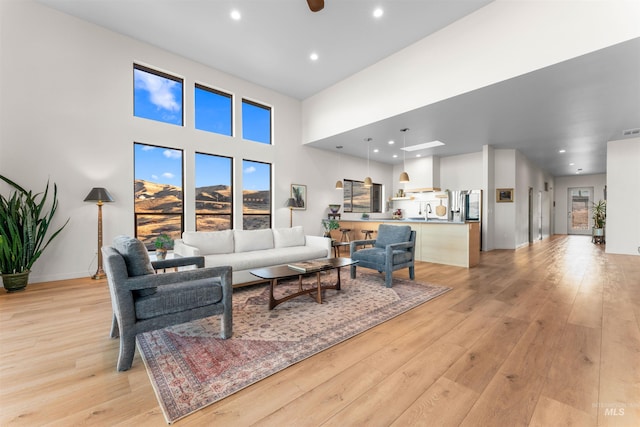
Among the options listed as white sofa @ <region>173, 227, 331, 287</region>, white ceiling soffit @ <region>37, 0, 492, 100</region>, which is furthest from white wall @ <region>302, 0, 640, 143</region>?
white sofa @ <region>173, 227, 331, 287</region>

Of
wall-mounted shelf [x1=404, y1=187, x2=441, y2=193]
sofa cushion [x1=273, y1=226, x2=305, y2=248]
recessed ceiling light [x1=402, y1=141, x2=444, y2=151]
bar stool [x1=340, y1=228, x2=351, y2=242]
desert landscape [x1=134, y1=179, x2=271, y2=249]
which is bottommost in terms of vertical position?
bar stool [x1=340, y1=228, x2=351, y2=242]

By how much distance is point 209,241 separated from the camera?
13.4ft

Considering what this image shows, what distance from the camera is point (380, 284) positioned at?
4.03 meters

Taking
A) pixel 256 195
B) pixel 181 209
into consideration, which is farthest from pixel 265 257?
pixel 256 195

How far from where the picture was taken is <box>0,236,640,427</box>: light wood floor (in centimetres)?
144

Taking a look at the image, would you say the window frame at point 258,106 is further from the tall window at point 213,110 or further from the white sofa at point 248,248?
the white sofa at point 248,248

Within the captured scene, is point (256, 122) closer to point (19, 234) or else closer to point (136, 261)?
point (19, 234)

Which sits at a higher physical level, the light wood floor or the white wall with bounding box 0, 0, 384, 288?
the white wall with bounding box 0, 0, 384, 288

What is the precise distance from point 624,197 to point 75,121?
12.2m

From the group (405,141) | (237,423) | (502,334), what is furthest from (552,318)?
(405,141)

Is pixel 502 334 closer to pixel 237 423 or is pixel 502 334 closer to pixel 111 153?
pixel 237 423

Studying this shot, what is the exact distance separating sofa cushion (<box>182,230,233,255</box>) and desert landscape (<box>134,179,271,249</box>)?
165 centimetres

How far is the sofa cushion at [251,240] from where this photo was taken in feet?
14.4

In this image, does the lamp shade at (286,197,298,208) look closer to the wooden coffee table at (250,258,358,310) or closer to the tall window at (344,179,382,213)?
the tall window at (344,179,382,213)
